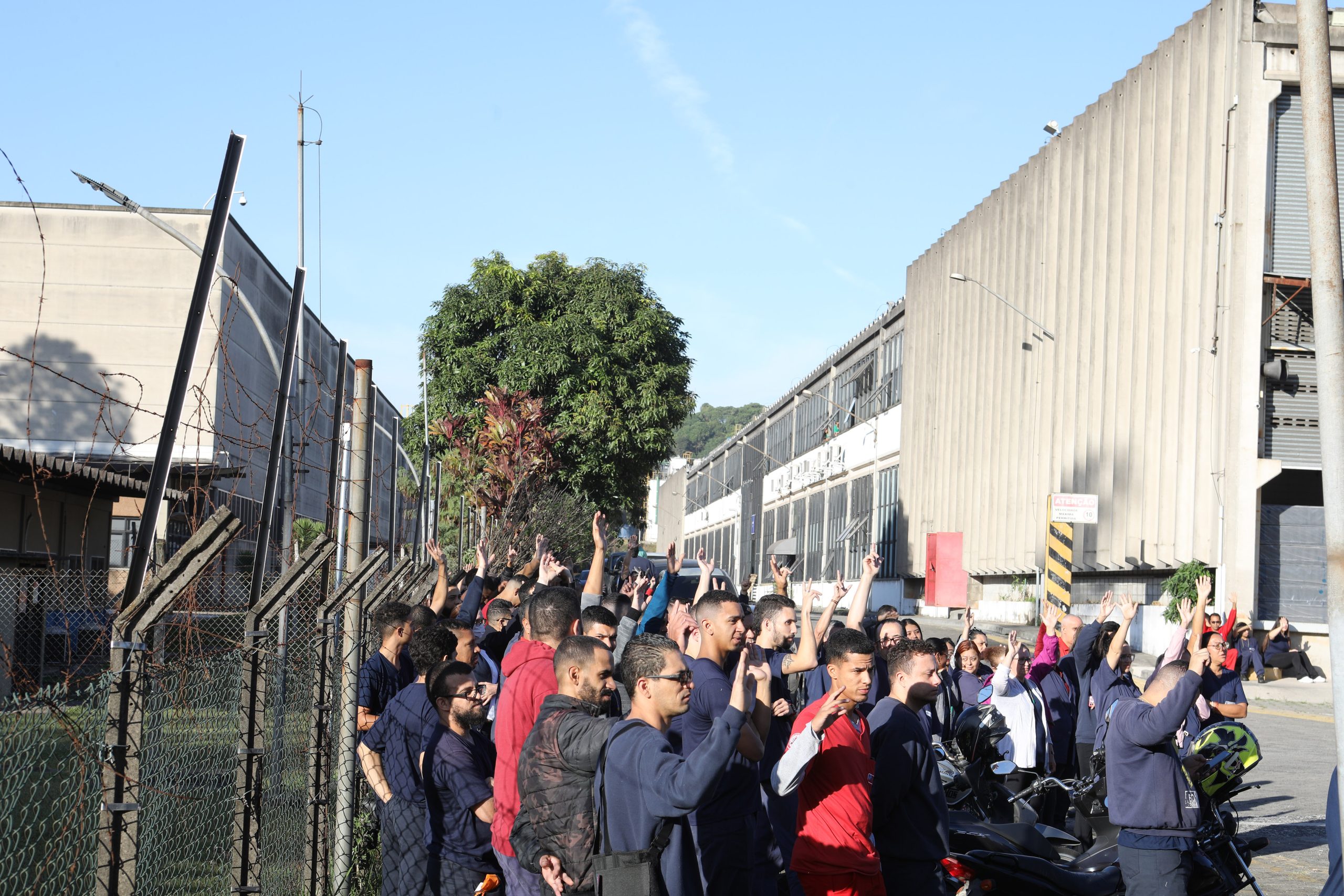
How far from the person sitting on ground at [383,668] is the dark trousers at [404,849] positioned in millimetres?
1479

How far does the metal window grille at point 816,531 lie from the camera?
202ft

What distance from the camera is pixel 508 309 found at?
3356 cm

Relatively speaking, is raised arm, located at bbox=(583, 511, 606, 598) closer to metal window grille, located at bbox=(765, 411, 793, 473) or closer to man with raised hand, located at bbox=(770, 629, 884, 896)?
man with raised hand, located at bbox=(770, 629, 884, 896)

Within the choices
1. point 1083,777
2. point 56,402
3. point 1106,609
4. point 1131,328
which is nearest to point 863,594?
point 1106,609

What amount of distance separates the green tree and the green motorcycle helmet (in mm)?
25130

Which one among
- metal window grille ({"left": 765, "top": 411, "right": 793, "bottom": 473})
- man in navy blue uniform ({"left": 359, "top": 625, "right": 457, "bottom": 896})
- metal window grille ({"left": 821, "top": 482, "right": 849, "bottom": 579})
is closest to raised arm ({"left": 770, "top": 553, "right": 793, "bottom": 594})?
man in navy blue uniform ({"left": 359, "top": 625, "right": 457, "bottom": 896})

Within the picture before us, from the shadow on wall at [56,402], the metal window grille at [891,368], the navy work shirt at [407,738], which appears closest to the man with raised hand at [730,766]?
the navy work shirt at [407,738]

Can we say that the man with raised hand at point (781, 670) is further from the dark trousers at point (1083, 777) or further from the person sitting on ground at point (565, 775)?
the dark trousers at point (1083, 777)

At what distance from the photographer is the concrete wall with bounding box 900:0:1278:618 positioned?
26453 millimetres

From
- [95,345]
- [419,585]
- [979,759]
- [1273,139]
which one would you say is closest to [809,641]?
[979,759]

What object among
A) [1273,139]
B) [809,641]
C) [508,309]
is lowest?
[809,641]

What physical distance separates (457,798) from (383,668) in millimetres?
2184

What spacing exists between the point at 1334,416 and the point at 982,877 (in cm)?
292

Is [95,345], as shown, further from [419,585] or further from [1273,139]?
[1273,139]
